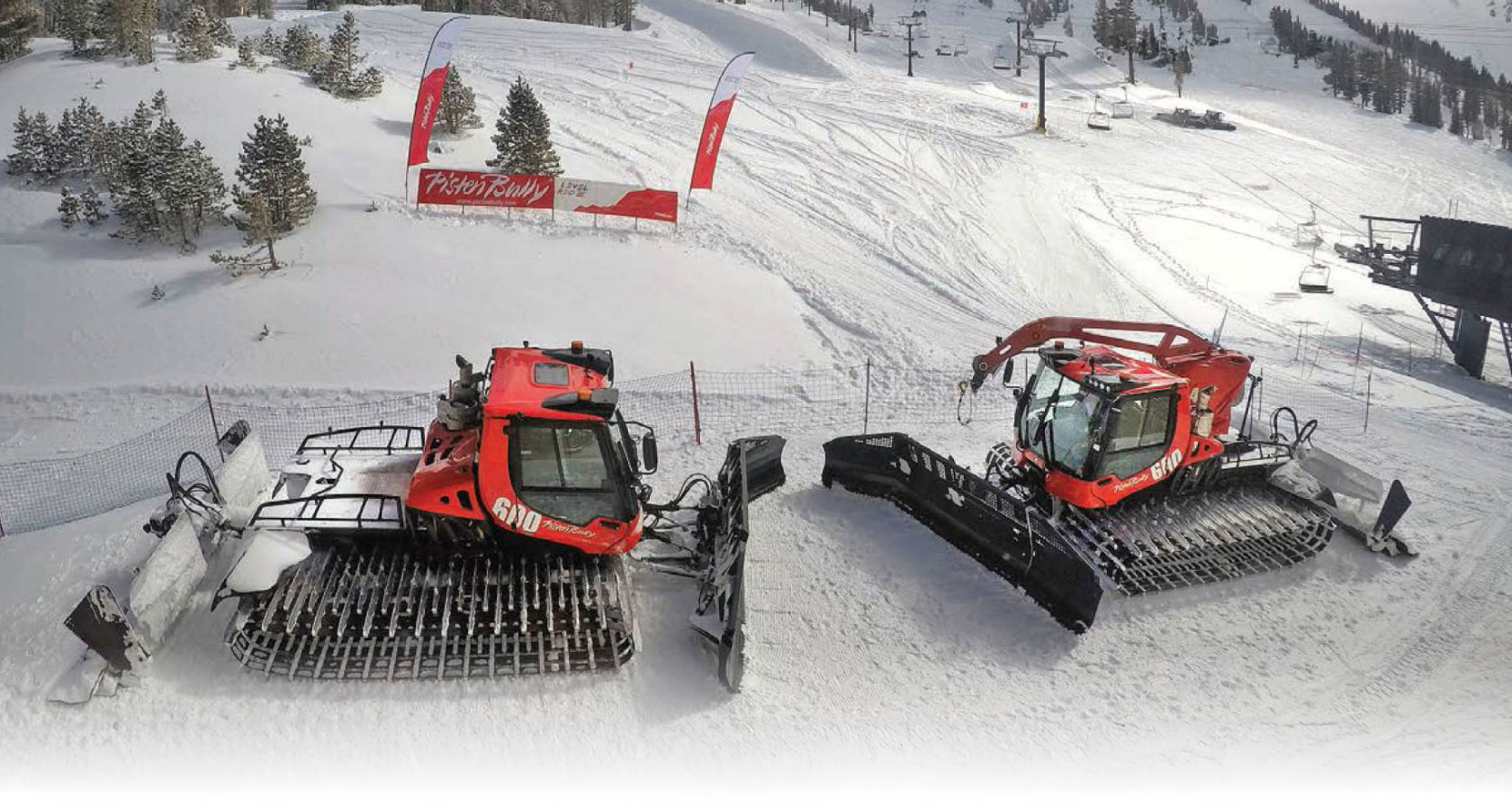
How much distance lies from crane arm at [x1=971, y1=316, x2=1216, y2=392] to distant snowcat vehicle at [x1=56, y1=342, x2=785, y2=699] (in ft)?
14.3

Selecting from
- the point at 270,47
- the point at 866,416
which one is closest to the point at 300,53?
the point at 270,47

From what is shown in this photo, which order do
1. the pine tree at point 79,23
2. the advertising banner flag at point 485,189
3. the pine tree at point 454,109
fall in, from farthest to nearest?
1. the pine tree at point 79,23
2. the pine tree at point 454,109
3. the advertising banner flag at point 485,189

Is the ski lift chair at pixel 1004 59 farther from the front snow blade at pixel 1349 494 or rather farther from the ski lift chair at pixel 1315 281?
the front snow blade at pixel 1349 494

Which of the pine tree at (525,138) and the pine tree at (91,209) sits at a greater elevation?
the pine tree at (525,138)

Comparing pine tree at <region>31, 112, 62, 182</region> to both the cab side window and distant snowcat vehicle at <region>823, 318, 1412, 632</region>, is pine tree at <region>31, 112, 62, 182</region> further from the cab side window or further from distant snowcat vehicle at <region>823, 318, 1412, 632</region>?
the cab side window

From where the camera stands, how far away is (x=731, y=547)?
28.6 feet

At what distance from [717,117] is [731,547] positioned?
15.5 meters

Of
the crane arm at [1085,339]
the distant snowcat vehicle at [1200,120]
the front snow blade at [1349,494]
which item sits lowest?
the front snow blade at [1349,494]

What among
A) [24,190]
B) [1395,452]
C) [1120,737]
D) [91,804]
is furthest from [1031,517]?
[24,190]

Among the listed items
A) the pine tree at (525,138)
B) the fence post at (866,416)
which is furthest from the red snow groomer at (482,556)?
the pine tree at (525,138)

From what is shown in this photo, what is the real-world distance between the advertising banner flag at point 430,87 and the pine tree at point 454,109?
598 cm

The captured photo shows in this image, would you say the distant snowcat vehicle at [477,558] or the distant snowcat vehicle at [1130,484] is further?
the distant snowcat vehicle at [1130,484]

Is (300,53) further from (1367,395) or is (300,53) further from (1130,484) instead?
(1367,395)

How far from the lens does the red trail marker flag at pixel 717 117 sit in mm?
21922
